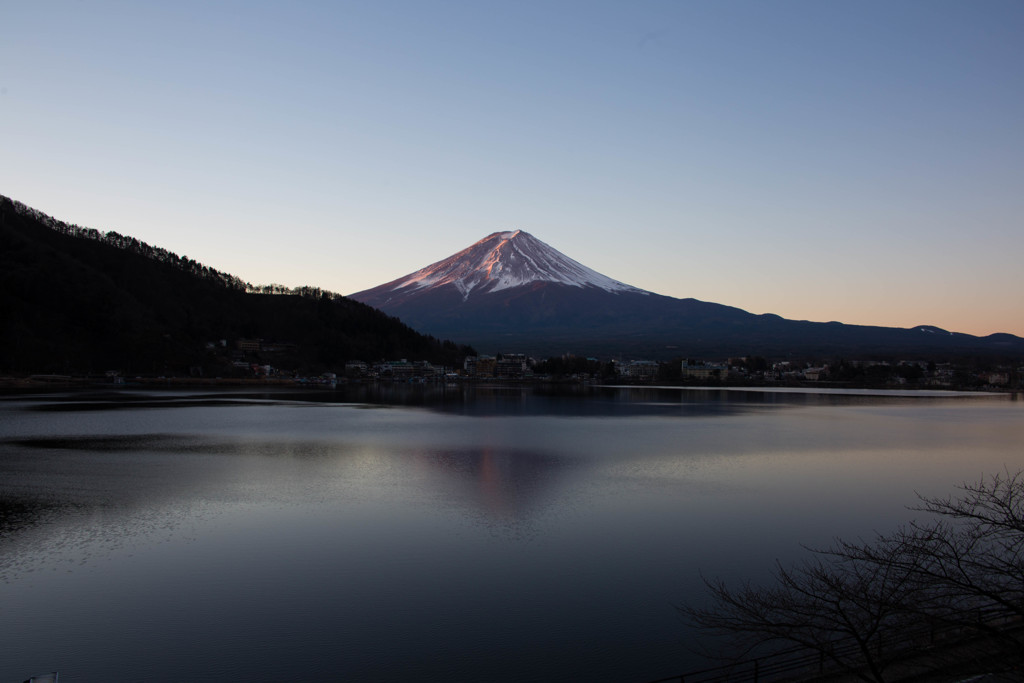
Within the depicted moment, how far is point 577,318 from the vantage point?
382ft

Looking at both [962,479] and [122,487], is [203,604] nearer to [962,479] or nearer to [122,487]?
[122,487]

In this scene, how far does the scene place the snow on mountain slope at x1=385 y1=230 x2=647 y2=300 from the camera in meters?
128

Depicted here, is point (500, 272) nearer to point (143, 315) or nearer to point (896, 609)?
point (143, 315)

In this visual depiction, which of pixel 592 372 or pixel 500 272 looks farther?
pixel 500 272

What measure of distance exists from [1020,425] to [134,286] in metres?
55.5

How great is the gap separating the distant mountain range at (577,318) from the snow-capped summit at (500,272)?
0.64 ft

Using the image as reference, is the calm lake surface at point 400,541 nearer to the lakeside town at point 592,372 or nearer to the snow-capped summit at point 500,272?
the lakeside town at point 592,372

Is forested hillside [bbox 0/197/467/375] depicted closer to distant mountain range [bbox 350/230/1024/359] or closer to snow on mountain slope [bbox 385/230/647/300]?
distant mountain range [bbox 350/230/1024/359]

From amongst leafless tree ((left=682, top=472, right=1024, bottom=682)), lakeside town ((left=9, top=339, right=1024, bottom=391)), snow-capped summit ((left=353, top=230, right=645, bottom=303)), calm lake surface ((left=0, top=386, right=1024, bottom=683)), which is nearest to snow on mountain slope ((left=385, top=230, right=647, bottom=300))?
snow-capped summit ((left=353, top=230, right=645, bottom=303))

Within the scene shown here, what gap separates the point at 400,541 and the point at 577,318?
109853mm

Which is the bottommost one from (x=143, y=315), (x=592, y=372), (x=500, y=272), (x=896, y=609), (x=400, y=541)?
(x=400, y=541)

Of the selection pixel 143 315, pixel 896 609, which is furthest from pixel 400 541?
pixel 143 315

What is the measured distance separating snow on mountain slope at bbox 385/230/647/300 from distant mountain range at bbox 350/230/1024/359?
7.7 inches

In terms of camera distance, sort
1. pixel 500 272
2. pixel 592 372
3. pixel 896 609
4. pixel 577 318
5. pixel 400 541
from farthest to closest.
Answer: pixel 500 272 < pixel 577 318 < pixel 592 372 < pixel 400 541 < pixel 896 609
